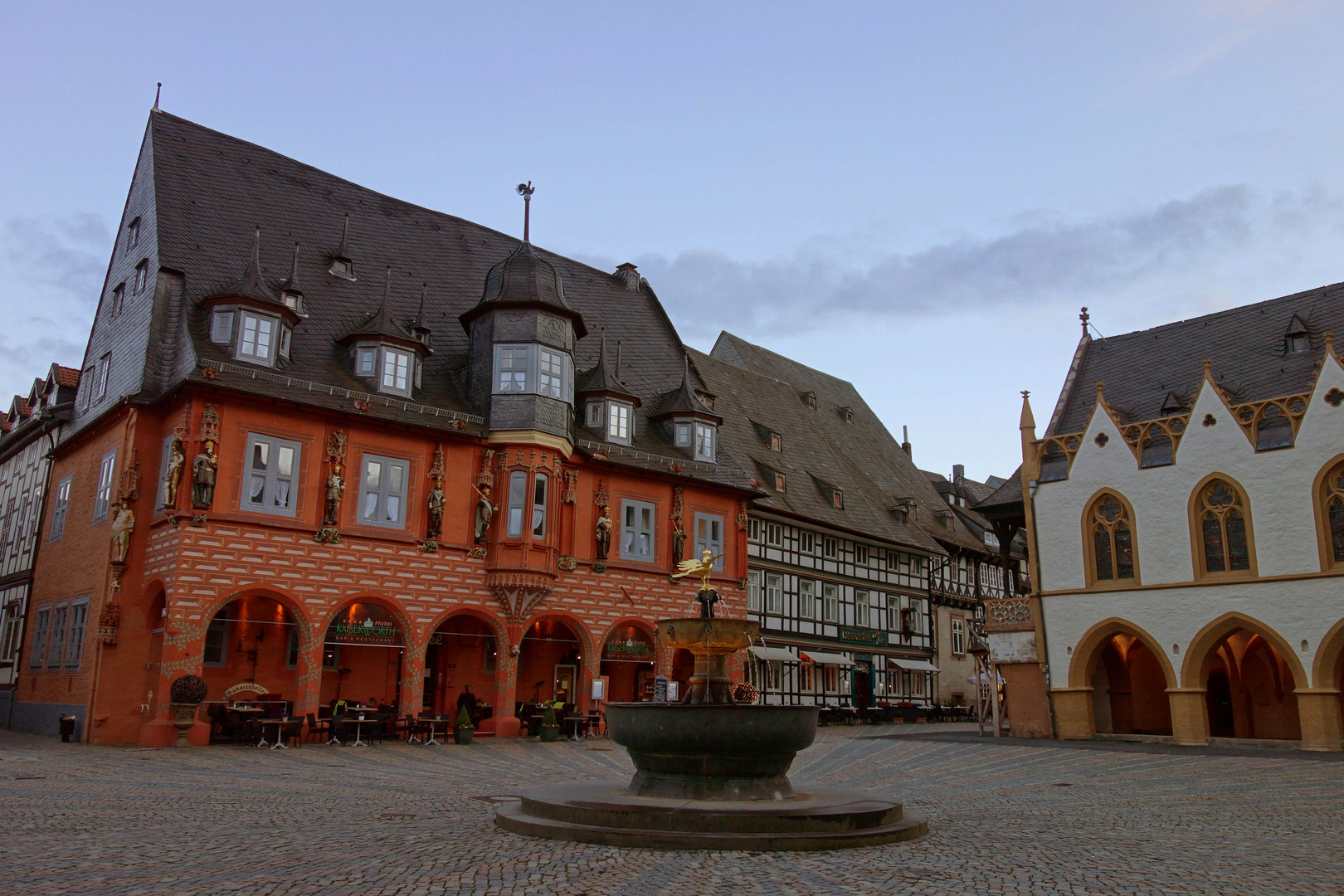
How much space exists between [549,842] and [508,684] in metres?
17.1

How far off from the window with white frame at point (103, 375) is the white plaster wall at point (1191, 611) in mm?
25506

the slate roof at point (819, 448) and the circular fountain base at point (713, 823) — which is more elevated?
the slate roof at point (819, 448)

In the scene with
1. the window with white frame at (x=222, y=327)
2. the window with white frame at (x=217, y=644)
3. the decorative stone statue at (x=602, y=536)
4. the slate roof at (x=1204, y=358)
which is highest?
the slate roof at (x=1204, y=358)

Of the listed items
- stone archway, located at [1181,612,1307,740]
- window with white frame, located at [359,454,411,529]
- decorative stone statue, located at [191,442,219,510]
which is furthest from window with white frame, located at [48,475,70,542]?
stone archway, located at [1181,612,1307,740]

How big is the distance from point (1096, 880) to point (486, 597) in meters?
20.0

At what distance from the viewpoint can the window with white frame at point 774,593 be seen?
3694 centimetres

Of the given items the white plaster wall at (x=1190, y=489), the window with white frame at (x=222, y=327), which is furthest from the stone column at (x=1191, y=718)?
the window with white frame at (x=222, y=327)

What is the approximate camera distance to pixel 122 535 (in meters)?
23.7

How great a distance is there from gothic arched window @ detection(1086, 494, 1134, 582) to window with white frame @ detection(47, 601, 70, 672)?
26.3 metres

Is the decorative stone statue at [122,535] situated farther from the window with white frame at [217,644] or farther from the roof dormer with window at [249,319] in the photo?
the roof dormer with window at [249,319]

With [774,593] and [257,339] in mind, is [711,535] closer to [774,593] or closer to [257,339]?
[774,593]

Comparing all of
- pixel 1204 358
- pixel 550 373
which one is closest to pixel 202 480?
pixel 550 373

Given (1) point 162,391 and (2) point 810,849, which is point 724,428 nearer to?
(1) point 162,391

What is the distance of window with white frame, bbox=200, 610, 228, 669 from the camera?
2450cm
